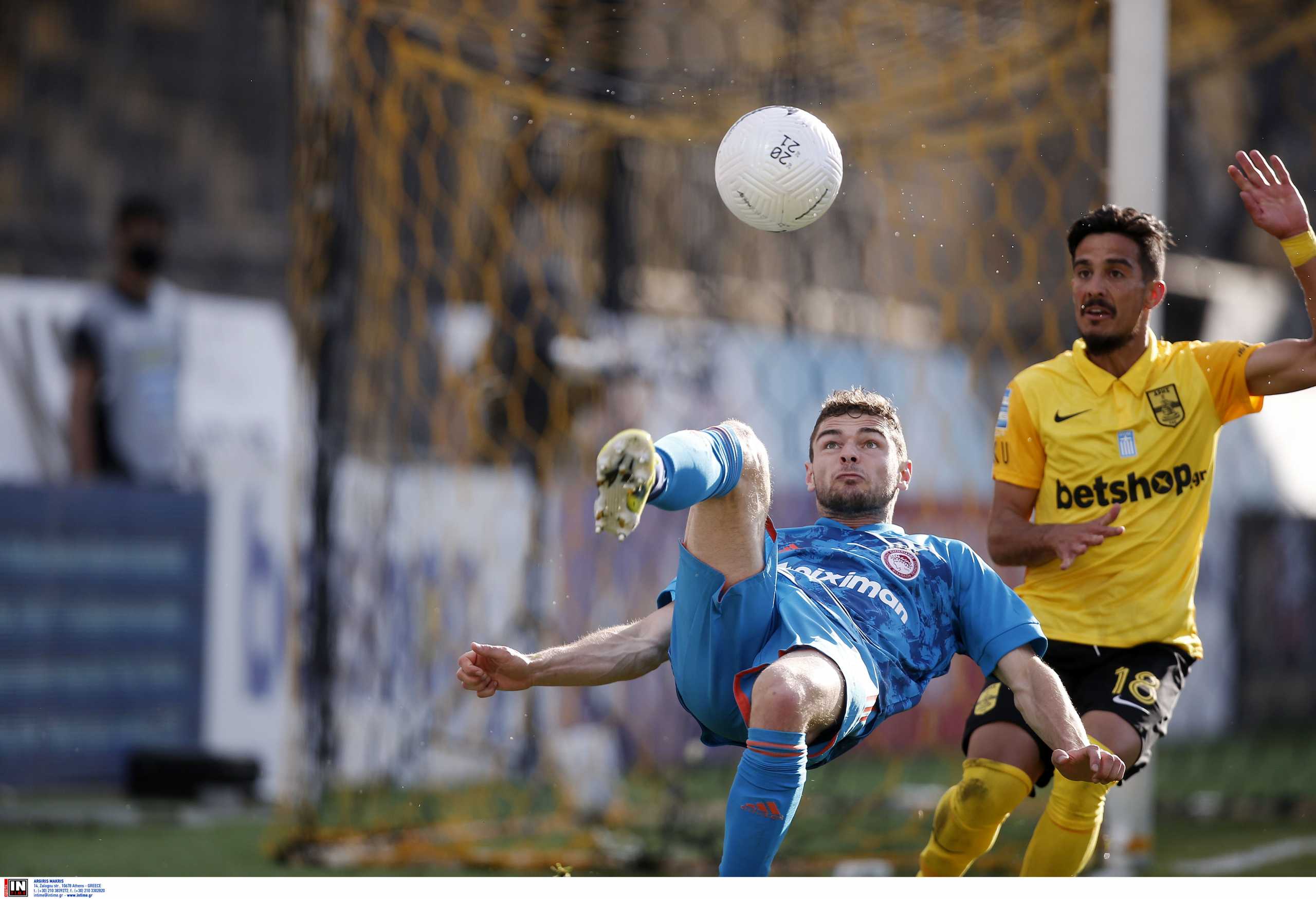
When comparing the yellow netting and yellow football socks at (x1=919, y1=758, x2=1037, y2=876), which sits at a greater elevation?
the yellow netting

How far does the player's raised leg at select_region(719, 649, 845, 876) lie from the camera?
3.34m

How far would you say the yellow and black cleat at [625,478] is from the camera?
9.46ft

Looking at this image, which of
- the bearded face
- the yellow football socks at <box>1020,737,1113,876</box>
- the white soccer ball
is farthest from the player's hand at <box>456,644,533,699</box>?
the yellow football socks at <box>1020,737,1113,876</box>

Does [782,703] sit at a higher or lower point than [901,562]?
lower

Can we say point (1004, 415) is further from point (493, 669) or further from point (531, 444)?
point (531, 444)

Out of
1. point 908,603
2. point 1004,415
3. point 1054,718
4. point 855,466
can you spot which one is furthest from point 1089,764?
point 1004,415

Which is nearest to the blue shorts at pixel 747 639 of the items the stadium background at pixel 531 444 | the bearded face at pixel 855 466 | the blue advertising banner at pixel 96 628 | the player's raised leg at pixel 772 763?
the player's raised leg at pixel 772 763

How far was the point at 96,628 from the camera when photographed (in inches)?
322

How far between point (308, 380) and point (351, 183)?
3.38 feet

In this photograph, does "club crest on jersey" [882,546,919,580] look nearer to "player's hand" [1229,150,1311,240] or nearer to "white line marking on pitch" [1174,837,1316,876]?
"player's hand" [1229,150,1311,240]

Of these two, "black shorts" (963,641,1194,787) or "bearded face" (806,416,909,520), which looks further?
"black shorts" (963,641,1194,787)

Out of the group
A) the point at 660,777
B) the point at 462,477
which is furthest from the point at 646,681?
the point at 462,477

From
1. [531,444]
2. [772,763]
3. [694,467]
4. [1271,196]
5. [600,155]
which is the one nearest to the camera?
[694,467]

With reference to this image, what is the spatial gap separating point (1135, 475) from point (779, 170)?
4.63 feet
